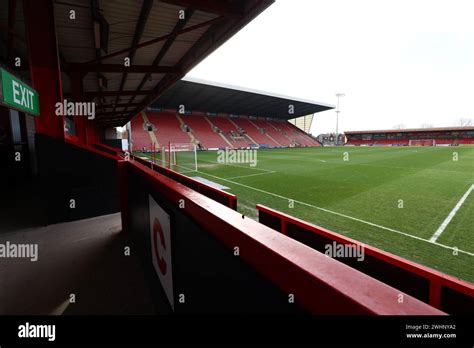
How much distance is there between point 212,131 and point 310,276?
1793 inches

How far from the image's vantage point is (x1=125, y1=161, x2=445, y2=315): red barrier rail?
2.16 feet

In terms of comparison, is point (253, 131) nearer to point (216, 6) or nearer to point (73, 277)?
point (216, 6)

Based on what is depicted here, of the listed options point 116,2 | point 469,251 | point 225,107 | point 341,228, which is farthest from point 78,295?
point 225,107

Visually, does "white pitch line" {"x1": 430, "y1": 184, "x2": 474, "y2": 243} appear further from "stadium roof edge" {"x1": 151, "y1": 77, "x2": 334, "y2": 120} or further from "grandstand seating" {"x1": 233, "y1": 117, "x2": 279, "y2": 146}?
"grandstand seating" {"x1": 233, "y1": 117, "x2": 279, "y2": 146}

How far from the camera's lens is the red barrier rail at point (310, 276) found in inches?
25.9

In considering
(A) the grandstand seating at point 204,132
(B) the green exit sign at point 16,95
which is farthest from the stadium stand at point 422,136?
(B) the green exit sign at point 16,95

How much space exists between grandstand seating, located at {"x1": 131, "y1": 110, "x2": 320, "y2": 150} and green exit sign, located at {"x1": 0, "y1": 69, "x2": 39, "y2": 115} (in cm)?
3261

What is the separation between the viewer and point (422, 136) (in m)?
58.3

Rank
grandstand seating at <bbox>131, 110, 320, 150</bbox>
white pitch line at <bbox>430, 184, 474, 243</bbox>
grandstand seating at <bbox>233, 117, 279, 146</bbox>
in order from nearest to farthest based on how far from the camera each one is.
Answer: white pitch line at <bbox>430, 184, 474, 243</bbox> < grandstand seating at <bbox>131, 110, 320, 150</bbox> < grandstand seating at <bbox>233, 117, 279, 146</bbox>

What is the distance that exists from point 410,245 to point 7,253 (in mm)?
7417

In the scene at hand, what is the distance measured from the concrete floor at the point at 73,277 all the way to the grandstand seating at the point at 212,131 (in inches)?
1292

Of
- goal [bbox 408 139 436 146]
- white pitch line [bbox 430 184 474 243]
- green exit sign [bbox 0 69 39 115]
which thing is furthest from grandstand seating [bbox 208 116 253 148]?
goal [bbox 408 139 436 146]

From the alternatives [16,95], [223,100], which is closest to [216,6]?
[16,95]

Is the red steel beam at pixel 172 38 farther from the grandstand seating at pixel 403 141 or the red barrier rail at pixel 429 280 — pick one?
the grandstand seating at pixel 403 141
